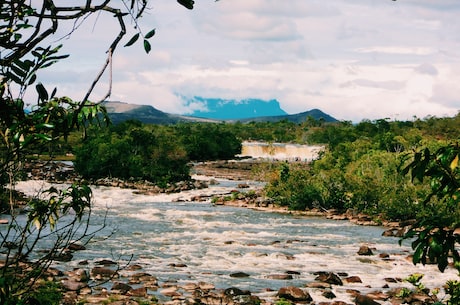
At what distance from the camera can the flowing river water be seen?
51.6 ft

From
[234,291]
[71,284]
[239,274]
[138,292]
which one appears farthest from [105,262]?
[234,291]

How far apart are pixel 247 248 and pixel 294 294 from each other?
659 centimetres

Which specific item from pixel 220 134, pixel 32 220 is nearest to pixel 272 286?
pixel 32 220

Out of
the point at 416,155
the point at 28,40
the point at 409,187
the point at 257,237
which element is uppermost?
the point at 28,40

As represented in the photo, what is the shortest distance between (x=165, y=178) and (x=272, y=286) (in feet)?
91.8

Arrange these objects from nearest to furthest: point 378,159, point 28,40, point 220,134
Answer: point 28,40 → point 378,159 → point 220,134

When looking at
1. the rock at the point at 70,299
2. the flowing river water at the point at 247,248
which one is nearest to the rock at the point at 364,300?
the flowing river water at the point at 247,248

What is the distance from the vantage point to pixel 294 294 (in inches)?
527

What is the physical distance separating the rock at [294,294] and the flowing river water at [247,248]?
0.37m

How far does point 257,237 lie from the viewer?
2216 centimetres

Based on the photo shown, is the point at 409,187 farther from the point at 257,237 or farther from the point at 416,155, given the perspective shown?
the point at 416,155

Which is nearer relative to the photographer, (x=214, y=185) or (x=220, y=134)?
(x=214, y=185)

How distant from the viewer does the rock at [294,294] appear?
43.5 feet

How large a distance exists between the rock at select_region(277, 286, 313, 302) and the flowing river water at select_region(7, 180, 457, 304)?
366mm
